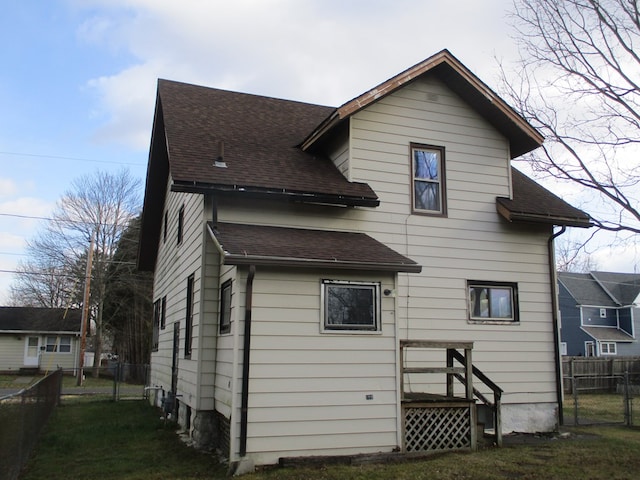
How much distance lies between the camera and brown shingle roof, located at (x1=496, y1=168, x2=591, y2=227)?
11.4 m

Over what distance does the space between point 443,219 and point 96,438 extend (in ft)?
26.3

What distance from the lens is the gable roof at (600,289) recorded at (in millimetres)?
42750

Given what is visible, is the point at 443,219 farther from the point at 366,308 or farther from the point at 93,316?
the point at 93,316

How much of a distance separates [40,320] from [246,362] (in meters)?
36.5

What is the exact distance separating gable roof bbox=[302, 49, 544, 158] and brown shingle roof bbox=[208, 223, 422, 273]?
2422 mm

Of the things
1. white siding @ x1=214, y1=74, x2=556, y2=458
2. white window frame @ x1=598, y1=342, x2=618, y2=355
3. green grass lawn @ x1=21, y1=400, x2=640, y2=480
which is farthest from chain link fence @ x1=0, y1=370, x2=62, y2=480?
white window frame @ x1=598, y1=342, x2=618, y2=355

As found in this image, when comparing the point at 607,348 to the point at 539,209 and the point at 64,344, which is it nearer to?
the point at 539,209

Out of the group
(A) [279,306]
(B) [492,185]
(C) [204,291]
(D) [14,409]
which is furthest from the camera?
(B) [492,185]

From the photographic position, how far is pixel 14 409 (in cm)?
698

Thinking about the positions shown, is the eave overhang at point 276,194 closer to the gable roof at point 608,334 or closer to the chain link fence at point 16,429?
→ the chain link fence at point 16,429

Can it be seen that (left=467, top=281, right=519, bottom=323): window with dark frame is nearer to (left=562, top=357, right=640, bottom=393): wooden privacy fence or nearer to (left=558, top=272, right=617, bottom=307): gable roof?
(left=562, top=357, right=640, bottom=393): wooden privacy fence

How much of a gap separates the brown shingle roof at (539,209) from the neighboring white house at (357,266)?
42 mm

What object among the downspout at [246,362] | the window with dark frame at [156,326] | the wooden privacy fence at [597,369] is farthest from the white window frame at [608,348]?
the downspout at [246,362]

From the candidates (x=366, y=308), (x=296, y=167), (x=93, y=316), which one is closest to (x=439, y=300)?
(x=366, y=308)
